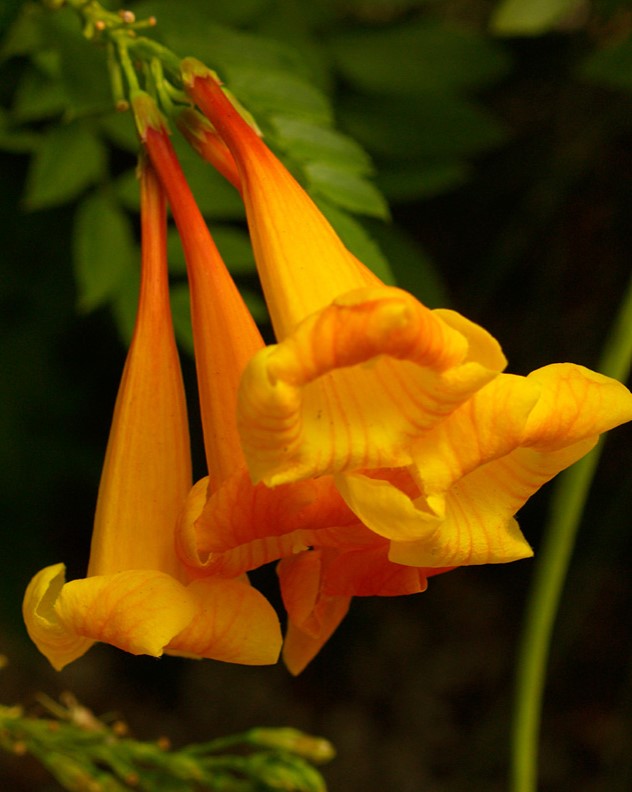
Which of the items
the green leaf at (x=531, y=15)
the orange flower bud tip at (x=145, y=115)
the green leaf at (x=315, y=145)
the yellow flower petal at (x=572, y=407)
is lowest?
the yellow flower petal at (x=572, y=407)

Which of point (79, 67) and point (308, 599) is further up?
point (79, 67)

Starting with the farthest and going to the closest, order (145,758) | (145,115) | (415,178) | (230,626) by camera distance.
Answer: (415,178), (145,758), (145,115), (230,626)

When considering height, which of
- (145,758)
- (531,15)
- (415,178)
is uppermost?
(531,15)

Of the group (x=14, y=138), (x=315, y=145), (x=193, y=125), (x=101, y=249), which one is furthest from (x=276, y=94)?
(x=14, y=138)

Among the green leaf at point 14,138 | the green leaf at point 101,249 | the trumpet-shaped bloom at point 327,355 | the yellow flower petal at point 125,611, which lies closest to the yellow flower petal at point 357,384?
the trumpet-shaped bloom at point 327,355

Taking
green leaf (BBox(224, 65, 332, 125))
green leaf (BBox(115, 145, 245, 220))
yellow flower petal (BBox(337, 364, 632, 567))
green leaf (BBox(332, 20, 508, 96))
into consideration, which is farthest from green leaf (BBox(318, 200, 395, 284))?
green leaf (BBox(332, 20, 508, 96))

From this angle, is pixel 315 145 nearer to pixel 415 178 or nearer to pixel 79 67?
pixel 79 67

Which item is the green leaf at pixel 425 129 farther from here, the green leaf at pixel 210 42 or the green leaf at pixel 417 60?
the green leaf at pixel 210 42
